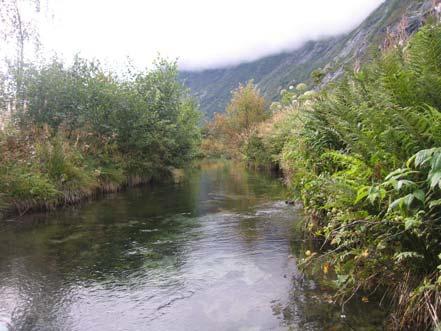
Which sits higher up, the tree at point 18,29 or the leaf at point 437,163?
the tree at point 18,29

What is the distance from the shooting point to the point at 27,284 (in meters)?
6.50

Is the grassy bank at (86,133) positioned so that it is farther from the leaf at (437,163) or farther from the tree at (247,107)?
the tree at (247,107)

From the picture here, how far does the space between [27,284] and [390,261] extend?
5.56 m

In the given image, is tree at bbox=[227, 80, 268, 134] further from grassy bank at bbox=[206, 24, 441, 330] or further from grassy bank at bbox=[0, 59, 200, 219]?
grassy bank at bbox=[206, 24, 441, 330]

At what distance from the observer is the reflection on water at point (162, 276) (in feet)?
16.7

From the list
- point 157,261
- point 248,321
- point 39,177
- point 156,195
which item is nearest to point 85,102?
point 156,195

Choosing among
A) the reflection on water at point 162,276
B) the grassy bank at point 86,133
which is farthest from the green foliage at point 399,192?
the grassy bank at point 86,133

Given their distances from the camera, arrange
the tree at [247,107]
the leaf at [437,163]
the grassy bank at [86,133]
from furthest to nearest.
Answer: the tree at [247,107] → the grassy bank at [86,133] → the leaf at [437,163]

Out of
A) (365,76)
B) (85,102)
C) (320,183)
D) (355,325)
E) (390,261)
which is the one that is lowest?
(355,325)

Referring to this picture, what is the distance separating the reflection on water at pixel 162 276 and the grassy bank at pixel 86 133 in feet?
6.14

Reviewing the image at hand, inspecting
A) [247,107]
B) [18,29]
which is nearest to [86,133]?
[18,29]

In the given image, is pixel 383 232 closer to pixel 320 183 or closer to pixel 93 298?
pixel 320 183

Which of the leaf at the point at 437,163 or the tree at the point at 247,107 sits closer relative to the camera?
the leaf at the point at 437,163

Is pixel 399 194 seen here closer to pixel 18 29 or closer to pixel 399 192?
pixel 399 192
